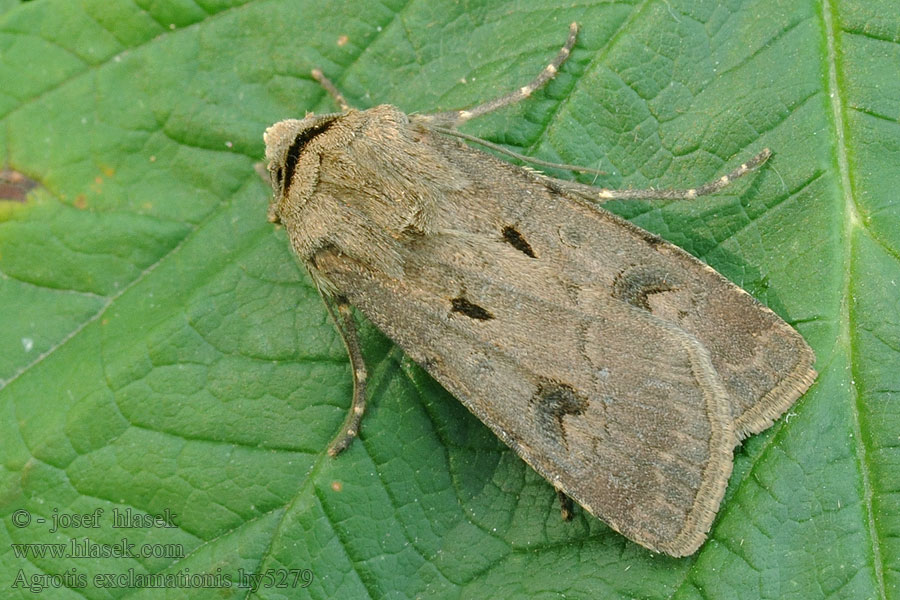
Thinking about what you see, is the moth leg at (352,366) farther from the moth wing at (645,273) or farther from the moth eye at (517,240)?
the moth eye at (517,240)

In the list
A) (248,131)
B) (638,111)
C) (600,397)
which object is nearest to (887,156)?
(638,111)

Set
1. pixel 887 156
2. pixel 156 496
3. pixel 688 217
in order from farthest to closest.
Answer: pixel 156 496 < pixel 688 217 < pixel 887 156

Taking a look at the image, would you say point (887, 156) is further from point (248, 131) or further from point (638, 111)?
point (248, 131)

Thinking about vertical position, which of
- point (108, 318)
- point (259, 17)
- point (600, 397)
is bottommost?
point (108, 318)

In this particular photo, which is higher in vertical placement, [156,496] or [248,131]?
[248,131]

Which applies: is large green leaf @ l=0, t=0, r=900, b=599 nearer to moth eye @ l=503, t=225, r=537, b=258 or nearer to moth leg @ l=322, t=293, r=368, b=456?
moth leg @ l=322, t=293, r=368, b=456

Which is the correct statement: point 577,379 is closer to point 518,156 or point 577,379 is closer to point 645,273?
point 645,273
